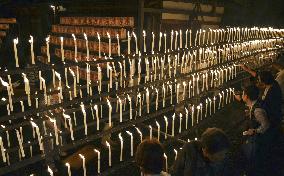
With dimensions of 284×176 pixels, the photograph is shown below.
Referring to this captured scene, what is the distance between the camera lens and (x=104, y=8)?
12953mm

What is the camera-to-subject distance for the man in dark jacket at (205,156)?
351 centimetres

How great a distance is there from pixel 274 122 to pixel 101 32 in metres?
8.32

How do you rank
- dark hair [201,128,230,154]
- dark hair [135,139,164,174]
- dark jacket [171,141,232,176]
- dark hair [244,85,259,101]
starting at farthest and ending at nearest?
1. dark hair [244,85,259,101]
2. dark jacket [171,141,232,176]
3. dark hair [201,128,230,154]
4. dark hair [135,139,164,174]

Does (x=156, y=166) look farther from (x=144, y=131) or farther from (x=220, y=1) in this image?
(x=220, y=1)

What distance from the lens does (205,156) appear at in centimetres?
368

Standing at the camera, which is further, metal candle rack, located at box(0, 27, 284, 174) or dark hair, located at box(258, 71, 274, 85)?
dark hair, located at box(258, 71, 274, 85)

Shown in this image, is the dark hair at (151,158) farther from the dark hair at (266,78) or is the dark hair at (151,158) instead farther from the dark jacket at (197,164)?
the dark hair at (266,78)

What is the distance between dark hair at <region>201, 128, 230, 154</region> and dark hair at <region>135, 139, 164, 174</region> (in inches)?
24.8

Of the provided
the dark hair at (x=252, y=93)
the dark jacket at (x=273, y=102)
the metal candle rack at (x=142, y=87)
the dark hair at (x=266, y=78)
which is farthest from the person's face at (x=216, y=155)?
the dark hair at (x=266, y=78)

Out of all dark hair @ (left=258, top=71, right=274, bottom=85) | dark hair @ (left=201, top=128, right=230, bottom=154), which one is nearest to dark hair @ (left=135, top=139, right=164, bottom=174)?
dark hair @ (left=201, top=128, right=230, bottom=154)

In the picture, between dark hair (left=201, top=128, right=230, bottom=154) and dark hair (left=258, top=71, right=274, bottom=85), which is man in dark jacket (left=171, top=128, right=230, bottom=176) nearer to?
dark hair (left=201, top=128, right=230, bottom=154)

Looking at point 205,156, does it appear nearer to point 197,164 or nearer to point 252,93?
point 197,164

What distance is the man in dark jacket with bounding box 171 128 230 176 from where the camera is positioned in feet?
11.5

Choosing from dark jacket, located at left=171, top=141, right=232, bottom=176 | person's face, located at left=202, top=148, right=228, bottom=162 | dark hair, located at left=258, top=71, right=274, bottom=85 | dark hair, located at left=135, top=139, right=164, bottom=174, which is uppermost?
dark hair, located at left=258, top=71, right=274, bottom=85
